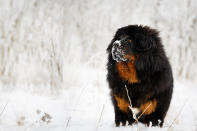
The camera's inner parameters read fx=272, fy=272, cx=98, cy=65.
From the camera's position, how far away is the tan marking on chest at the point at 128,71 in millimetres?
3100

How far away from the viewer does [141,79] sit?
311cm

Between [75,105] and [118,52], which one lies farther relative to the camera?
[75,105]

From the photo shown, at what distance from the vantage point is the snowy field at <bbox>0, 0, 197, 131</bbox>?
4.72 m

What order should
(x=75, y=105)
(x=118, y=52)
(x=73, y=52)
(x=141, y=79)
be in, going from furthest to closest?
1. (x=73, y=52)
2. (x=75, y=105)
3. (x=141, y=79)
4. (x=118, y=52)

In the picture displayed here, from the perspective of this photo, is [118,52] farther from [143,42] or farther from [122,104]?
[122,104]

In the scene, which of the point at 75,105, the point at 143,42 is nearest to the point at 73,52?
the point at 75,105

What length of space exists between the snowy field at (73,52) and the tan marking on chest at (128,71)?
1.22 m

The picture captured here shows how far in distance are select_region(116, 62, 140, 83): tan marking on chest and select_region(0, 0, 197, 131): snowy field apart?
4.01 feet

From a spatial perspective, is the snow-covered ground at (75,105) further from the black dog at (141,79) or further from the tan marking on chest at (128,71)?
the tan marking on chest at (128,71)

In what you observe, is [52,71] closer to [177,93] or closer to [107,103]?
[107,103]

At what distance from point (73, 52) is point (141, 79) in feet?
12.9

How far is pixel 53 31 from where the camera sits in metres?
6.15

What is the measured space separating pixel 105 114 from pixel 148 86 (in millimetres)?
1612

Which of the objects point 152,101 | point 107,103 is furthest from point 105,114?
point 152,101
